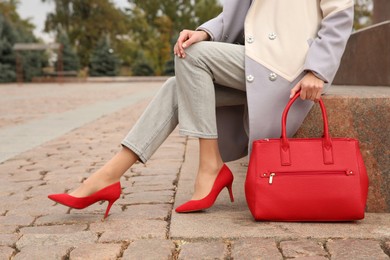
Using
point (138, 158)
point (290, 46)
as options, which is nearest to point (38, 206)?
point (138, 158)

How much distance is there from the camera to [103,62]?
41.6 m

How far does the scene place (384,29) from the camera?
185 inches

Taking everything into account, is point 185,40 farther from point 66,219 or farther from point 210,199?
point 66,219

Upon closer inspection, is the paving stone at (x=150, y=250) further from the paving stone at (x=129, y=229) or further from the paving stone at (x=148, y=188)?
the paving stone at (x=148, y=188)

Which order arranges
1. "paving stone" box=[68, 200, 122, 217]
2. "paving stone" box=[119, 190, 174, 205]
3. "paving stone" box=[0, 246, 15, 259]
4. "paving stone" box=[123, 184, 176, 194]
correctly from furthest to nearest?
"paving stone" box=[123, 184, 176, 194]
"paving stone" box=[119, 190, 174, 205]
"paving stone" box=[68, 200, 122, 217]
"paving stone" box=[0, 246, 15, 259]

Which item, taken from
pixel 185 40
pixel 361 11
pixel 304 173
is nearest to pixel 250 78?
pixel 185 40

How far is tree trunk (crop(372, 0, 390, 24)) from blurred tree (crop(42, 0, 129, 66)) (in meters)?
46.8

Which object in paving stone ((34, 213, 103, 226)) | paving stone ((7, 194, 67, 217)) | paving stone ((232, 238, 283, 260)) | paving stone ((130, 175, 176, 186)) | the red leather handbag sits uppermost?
the red leather handbag

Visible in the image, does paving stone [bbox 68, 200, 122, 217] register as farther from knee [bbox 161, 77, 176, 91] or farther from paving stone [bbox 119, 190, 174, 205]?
knee [bbox 161, 77, 176, 91]

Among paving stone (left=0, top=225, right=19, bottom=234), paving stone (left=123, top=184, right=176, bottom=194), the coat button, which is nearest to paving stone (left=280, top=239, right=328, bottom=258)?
the coat button

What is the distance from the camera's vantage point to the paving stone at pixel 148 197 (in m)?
3.33

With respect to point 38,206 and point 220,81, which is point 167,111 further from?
point 38,206

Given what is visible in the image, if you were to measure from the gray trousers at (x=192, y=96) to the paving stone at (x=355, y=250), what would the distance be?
0.79 meters

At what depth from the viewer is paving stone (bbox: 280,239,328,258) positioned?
2.30 metres
